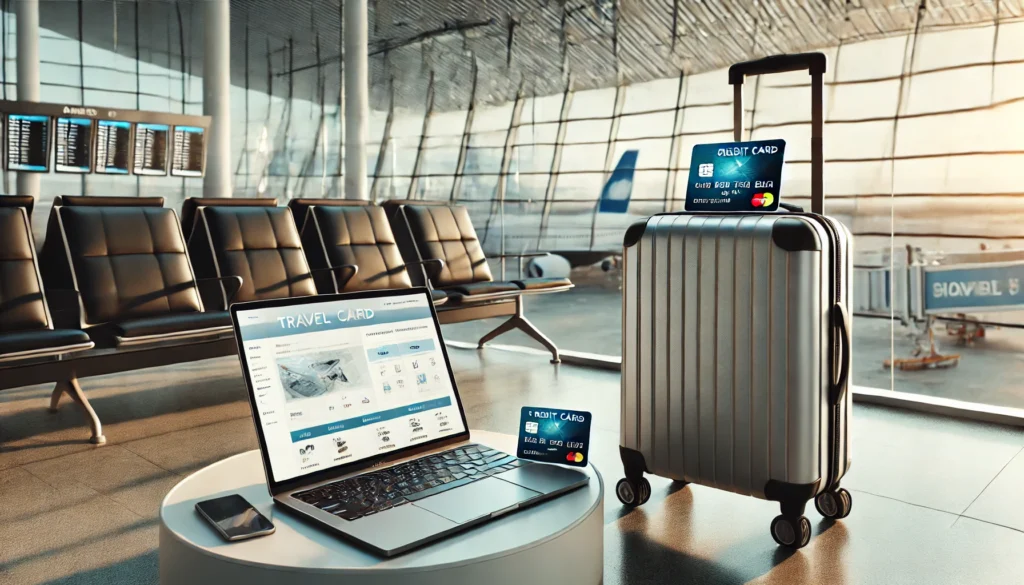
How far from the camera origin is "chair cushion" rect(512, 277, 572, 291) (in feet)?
17.0

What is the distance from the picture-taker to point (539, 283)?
525cm

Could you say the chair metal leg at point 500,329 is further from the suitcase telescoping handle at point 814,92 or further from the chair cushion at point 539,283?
the suitcase telescoping handle at point 814,92

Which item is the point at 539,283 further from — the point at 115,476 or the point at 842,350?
the point at 842,350

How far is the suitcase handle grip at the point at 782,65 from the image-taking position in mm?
2330

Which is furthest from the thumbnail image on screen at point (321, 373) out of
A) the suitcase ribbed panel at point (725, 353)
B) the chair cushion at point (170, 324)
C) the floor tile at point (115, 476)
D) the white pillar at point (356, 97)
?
the white pillar at point (356, 97)

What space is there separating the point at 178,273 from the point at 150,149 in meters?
2.11

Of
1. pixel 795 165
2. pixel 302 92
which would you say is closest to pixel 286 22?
pixel 302 92

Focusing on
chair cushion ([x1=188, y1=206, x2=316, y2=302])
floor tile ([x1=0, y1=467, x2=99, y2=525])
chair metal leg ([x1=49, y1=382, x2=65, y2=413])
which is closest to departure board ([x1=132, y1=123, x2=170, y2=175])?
chair cushion ([x1=188, y1=206, x2=316, y2=302])

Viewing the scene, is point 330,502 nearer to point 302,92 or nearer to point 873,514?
point 873,514

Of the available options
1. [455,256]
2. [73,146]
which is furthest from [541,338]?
[73,146]

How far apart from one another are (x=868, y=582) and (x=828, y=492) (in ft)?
1.19

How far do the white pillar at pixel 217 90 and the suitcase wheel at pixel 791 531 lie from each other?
5.32m

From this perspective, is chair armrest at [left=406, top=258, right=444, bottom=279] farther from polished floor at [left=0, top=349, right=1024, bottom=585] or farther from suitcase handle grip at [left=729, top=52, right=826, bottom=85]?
suitcase handle grip at [left=729, top=52, right=826, bottom=85]

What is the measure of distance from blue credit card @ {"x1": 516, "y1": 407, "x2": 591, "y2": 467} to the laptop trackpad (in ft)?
0.59
